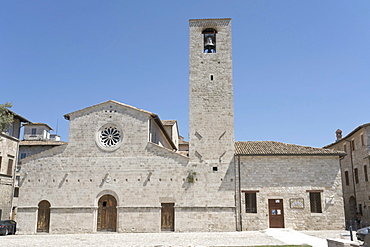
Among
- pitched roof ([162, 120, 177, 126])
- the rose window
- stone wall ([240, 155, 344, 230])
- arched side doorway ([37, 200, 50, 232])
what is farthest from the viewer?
pitched roof ([162, 120, 177, 126])

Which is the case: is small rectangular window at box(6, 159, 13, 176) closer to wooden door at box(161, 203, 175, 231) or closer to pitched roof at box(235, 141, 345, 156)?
wooden door at box(161, 203, 175, 231)

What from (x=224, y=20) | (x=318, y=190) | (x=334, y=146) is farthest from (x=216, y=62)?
(x=334, y=146)

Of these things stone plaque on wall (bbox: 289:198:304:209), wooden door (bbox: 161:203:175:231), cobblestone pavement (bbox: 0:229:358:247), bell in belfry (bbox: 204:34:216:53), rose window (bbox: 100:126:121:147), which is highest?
bell in belfry (bbox: 204:34:216:53)

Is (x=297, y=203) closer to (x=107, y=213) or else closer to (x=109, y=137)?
(x=107, y=213)

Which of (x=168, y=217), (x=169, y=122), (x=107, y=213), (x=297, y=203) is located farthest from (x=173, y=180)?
(x=169, y=122)

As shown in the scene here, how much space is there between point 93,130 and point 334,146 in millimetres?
24052

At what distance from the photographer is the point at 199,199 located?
79.6 feet

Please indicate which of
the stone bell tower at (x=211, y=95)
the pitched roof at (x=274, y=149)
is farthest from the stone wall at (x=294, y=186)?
the stone bell tower at (x=211, y=95)

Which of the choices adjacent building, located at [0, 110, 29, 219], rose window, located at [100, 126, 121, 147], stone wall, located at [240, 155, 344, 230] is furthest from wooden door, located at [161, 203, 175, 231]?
adjacent building, located at [0, 110, 29, 219]

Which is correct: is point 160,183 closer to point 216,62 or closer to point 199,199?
point 199,199

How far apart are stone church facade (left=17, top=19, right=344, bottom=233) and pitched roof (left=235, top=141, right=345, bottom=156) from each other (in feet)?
0.24

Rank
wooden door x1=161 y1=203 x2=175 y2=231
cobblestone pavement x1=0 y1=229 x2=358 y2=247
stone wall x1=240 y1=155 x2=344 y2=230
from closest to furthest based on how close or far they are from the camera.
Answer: cobblestone pavement x1=0 y1=229 x2=358 y2=247 → stone wall x1=240 y1=155 x2=344 y2=230 → wooden door x1=161 y1=203 x2=175 y2=231

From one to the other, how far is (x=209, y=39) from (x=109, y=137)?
10.7 metres

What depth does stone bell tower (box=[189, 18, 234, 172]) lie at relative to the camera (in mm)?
25281
